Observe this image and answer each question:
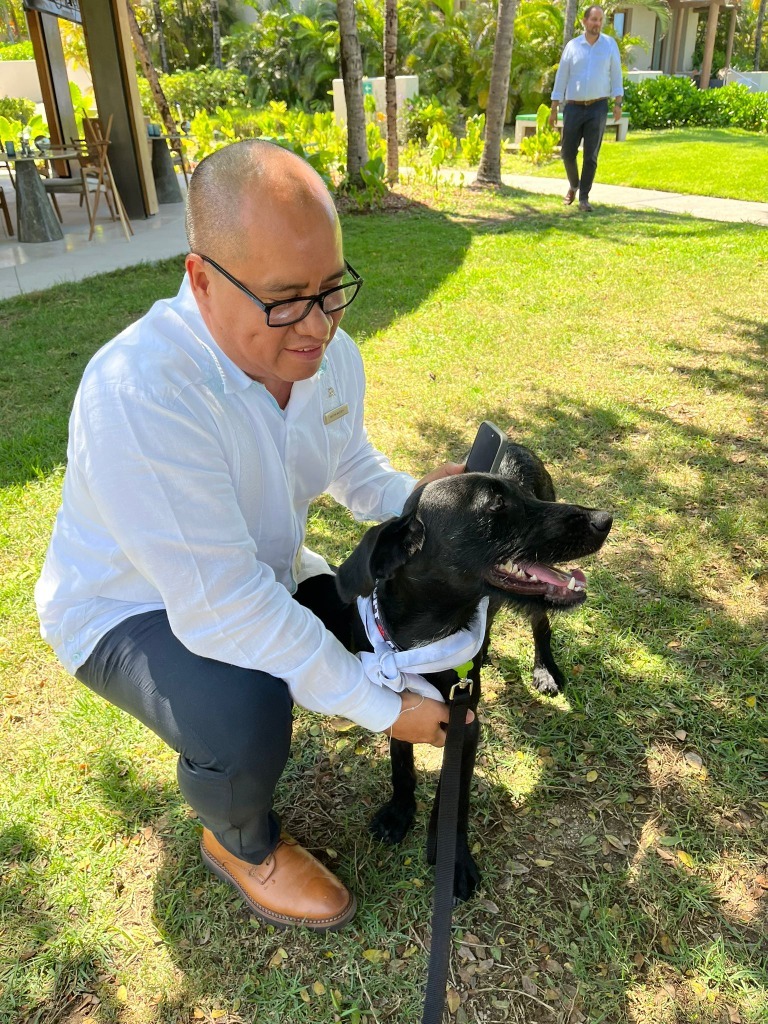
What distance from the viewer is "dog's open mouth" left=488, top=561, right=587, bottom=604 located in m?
2.08

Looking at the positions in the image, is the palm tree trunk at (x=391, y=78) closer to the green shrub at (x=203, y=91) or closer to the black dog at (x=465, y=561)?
the black dog at (x=465, y=561)

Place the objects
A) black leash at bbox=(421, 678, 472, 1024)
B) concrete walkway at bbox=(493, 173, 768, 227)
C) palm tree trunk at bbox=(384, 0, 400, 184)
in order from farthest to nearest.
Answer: palm tree trunk at bbox=(384, 0, 400, 184) < concrete walkway at bbox=(493, 173, 768, 227) < black leash at bbox=(421, 678, 472, 1024)

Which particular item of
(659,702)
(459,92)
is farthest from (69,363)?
(459,92)

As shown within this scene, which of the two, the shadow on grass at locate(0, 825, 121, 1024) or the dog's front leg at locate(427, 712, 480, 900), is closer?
the shadow on grass at locate(0, 825, 121, 1024)

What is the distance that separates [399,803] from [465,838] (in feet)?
0.84

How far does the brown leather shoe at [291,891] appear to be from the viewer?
2113 mm

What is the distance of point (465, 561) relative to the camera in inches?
81.4

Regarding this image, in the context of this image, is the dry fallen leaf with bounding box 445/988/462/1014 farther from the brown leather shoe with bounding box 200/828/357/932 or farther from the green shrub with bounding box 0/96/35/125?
the green shrub with bounding box 0/96/35/125

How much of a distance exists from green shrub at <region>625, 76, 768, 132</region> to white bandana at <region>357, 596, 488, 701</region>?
81.5 ft

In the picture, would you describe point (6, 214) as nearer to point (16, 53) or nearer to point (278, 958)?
point (278, 958)

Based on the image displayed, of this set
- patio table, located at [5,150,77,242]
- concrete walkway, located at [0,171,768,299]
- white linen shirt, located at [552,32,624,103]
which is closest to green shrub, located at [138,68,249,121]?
concrete walkway, located at [0,171,768,299]

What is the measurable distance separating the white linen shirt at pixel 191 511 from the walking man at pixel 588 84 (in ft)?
32.3

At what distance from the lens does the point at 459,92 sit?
23406mm

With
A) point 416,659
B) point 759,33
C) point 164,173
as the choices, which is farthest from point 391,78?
point 759,33
